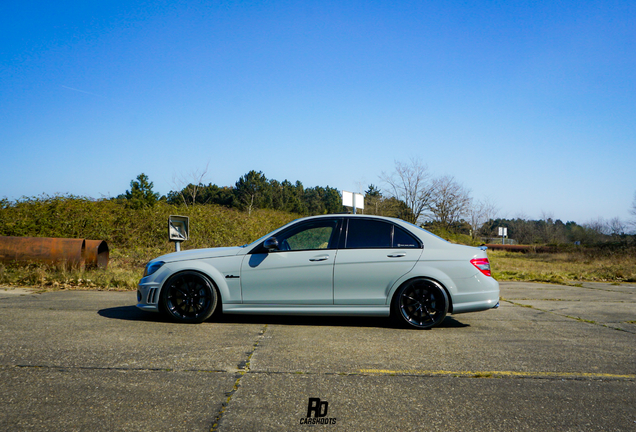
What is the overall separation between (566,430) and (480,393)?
71 cm

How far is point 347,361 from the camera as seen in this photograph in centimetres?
419

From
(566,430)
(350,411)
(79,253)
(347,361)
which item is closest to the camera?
(566,430)

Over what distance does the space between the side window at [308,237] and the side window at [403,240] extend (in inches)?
33.4

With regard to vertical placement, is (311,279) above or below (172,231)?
below

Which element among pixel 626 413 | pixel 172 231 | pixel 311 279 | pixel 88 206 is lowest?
pixel 626 413

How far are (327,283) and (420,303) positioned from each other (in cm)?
127

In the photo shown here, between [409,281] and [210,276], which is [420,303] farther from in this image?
[210,276]

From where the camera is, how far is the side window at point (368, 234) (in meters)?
5.94

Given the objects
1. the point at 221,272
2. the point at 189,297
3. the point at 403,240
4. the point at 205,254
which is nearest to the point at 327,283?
the point at 403,240

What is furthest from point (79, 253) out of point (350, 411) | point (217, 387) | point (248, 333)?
point (350, 411)

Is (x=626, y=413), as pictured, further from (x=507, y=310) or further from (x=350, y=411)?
(x=507, y=310)

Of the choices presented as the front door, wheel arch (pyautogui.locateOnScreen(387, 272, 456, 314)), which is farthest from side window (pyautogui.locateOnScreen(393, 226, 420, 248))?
the front door

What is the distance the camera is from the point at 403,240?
236 inches

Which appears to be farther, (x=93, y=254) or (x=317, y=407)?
(x=93, y=254)
